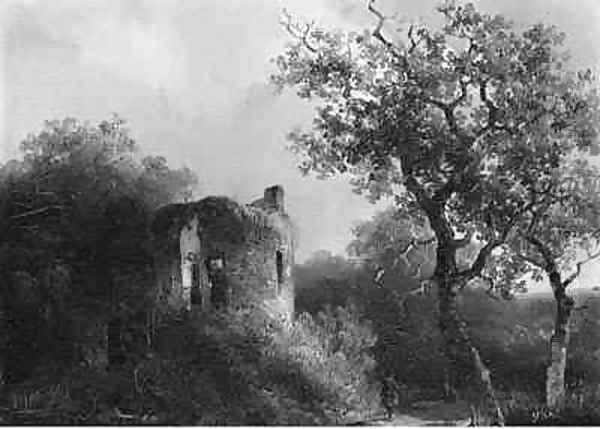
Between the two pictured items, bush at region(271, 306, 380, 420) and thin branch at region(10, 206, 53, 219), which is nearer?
bush at region(271, 306, 380, 420)

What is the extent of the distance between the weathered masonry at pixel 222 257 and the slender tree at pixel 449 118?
0.72 meters

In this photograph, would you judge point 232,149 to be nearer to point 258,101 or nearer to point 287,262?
point 258,101

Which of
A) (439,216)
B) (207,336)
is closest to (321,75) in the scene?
(439,216)

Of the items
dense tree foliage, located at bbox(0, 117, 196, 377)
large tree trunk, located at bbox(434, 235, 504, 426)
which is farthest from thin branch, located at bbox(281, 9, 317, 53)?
large tree trunk, located at bbox(434, 235, 504, 426)

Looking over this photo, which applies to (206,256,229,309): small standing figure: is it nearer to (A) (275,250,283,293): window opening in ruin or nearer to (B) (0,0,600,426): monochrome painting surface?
(B) (0,0,600,426): monochrome painting surface

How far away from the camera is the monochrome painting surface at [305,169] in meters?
7.61

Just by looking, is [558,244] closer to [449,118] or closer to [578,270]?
[578,270]

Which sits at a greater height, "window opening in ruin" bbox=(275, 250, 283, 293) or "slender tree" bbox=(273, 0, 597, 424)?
"slender tree" bbox=(273, 0, 597, 424)

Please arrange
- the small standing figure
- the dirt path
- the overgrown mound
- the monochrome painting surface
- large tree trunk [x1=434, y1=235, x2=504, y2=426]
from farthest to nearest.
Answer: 1. the small standing figure
2. large tree trunk [x1=434, y1=235, x2=504, y2=426]
3. the monochrome painting surface
4. the dirt path
5. the overgrown mound

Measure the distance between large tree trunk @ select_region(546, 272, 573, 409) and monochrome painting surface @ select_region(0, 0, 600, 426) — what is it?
0.8 inches

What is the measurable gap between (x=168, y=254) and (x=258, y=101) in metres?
1.53

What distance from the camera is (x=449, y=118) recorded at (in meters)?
7.69

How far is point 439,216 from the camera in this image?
7.77m

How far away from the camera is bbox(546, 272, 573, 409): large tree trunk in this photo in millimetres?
7785
